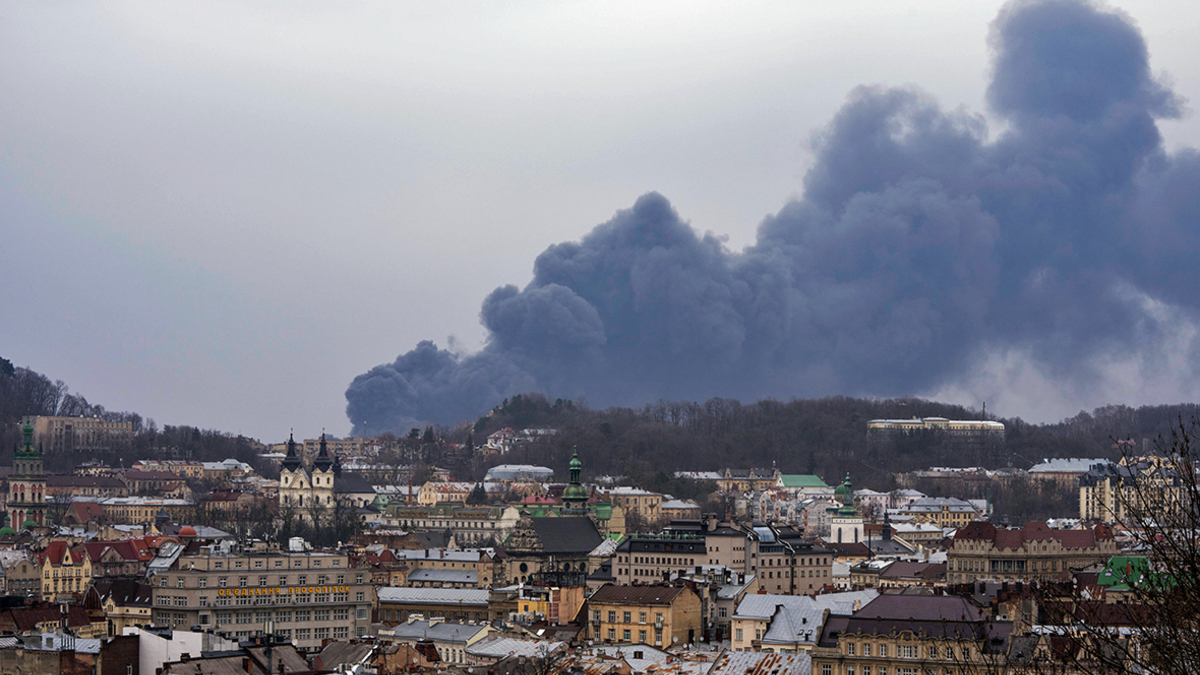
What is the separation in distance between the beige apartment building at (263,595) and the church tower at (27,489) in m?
67.6

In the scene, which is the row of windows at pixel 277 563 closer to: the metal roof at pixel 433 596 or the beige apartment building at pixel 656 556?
the metal roof at pixel 433 596

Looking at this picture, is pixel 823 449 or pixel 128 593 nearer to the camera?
pixel 128 593

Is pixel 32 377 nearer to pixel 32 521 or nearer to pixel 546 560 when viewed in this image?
pixel 32 521

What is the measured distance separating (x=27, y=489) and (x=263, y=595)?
88.0 meters

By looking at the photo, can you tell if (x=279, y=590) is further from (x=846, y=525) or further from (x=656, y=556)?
(x=846, y=525)

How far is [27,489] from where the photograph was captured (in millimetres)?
146750

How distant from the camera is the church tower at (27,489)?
459 ft

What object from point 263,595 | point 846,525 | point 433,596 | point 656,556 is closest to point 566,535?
point 656,556

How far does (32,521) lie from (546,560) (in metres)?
50.2

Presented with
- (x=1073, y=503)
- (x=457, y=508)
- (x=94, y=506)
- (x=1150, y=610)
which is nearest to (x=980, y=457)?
(x=1073, y=503)

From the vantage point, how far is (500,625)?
6719 cm

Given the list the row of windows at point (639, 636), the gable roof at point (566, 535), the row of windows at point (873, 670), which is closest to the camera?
the row of windows at point (873, 670)

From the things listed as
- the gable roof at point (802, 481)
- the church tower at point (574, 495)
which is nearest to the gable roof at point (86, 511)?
the church tower at point (574, 495)

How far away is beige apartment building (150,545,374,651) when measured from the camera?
65.4 metres
